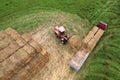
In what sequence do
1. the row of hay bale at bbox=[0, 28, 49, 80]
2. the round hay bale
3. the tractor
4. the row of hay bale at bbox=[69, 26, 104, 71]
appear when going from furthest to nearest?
the tractor, the round hay bale, the row of hay bale at bbox=[69, 26, 104, 71], the row of hay bale at bbox=[0, 28, 49, 80]

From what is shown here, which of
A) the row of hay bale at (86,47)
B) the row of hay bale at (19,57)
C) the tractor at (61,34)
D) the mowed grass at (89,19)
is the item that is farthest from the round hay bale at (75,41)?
the row of hay bale at (19,57)

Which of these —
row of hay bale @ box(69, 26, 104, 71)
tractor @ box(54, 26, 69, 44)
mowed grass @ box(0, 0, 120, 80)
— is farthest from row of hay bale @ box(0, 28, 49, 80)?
mowed grass @ box(0, 0, 120, 80)

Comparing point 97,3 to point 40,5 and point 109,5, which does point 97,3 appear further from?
point 40,5

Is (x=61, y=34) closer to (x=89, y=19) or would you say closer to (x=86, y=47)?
(x=86, y=47)

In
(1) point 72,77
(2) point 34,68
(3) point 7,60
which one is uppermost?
(3) point 7,60

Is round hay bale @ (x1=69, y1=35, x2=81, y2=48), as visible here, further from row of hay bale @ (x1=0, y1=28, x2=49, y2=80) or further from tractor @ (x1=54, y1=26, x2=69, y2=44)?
row of hay bale @ (x1=0, y1=28, x2=49, y2=80)

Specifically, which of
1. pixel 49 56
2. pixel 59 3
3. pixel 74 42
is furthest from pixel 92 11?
pixel 49 56

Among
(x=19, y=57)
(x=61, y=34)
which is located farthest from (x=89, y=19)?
(x=19, y=57)
